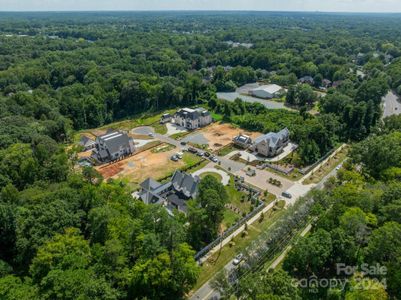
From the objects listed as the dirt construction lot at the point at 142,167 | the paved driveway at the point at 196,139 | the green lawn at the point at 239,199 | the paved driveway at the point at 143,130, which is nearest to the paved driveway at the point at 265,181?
the green lawn at the point at 239,199

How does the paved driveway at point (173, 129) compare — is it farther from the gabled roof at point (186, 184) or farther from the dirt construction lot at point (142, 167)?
the gabled roof at point (186, 184)

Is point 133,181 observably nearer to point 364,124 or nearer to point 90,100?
point 90,100

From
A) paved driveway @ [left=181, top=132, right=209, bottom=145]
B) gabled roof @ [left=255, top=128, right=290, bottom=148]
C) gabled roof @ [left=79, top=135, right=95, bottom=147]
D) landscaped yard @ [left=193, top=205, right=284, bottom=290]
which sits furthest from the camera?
paved driveway @ [left=181, top=132, right=209, bottom=145]

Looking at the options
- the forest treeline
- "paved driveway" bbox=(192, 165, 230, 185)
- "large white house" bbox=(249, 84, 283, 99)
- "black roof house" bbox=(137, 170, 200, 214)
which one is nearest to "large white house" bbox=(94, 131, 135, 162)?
the forest treeline

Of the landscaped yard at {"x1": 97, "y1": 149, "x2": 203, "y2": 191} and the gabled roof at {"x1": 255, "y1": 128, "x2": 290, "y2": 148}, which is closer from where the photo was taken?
the landscaped yard at {"x1": 97, "y1": 149, "x2": 203, "y2": 191}

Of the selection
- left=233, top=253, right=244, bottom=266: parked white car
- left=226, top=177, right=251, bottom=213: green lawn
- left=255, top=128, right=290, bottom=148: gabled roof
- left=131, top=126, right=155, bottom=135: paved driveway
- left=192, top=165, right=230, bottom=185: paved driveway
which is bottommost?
left=131, top=126, right=155, bottom=135: paved driveway

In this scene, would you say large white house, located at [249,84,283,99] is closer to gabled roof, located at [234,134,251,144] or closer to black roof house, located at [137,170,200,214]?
gabled roof, located at [234,134,251,144]
